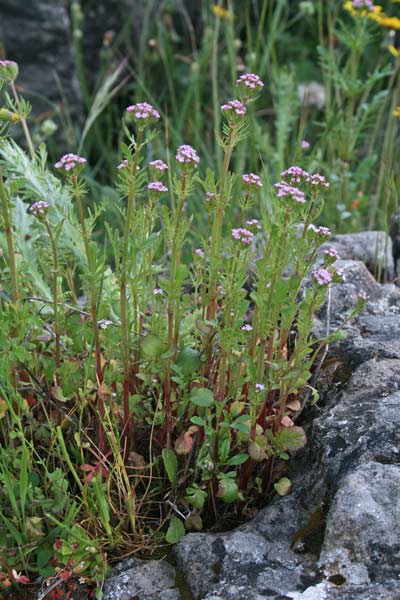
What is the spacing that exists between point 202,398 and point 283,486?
0.87 feet

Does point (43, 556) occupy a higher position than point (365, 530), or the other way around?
point (365, 530)

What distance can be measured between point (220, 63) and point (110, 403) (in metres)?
3.75

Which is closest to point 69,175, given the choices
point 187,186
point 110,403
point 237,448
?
point 187,186

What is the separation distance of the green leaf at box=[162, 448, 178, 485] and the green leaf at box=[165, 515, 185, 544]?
92mm

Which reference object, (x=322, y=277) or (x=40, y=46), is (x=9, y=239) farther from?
(x=40, y=46)

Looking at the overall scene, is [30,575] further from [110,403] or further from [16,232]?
[16,232]

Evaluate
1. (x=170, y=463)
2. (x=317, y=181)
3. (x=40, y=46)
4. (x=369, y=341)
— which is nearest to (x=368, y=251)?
(x=369, y=341)

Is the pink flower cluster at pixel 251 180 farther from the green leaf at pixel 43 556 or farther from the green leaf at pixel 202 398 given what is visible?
the green leaf at pixel 43 556

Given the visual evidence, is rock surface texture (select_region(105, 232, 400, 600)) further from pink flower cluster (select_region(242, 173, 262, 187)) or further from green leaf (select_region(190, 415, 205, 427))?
pink flower cluster (select_region(242, 173, 262, 187))

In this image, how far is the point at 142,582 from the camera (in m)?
1.43

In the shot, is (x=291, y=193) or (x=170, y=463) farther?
(x=170, y=463)

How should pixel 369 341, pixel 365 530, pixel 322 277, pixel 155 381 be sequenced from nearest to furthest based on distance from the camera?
pixel 365 530, pixel 322 277, pixel 155 381, pixel 369 341

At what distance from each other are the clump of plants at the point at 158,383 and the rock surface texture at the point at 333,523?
7 cm

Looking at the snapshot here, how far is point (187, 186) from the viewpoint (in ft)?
4.67
